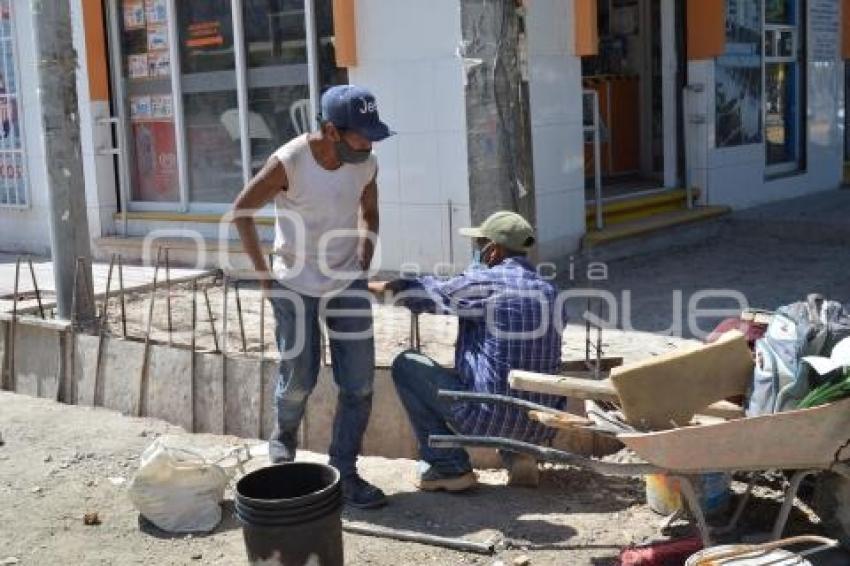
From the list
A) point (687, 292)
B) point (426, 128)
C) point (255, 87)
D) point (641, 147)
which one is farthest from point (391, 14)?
point (641, 147)

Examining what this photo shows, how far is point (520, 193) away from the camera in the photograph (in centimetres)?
519

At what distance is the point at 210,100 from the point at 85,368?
438 centimetres

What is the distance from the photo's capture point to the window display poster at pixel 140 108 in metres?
10.6

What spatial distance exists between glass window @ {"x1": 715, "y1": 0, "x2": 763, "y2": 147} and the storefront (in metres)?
3.78

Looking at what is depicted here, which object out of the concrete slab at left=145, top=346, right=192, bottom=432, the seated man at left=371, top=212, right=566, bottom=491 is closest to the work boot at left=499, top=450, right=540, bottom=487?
the seated man at left=371, top=212, right=566, bottom=491

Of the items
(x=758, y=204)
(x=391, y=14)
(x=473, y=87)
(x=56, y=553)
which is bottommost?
(x=56, y=553)

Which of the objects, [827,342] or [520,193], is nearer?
[827,342]

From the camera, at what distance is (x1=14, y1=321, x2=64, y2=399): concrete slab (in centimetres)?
642

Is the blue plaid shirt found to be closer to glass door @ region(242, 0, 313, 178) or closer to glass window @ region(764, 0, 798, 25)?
glass door @ region(242, 0, 313, 178)

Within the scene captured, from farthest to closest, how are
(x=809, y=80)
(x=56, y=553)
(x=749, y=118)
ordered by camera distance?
(x=809, y=80) → (x=749, y=118) → (x=56, y=553)

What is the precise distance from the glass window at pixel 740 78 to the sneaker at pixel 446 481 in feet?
21.0

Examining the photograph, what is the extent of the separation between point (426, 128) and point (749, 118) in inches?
163

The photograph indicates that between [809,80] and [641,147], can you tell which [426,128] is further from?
[809,80]

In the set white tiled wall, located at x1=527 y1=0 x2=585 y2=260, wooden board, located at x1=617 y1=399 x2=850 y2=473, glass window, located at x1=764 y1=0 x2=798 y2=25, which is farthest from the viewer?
glass window, located at x1=764 y1=0 x2=798 y2=25
